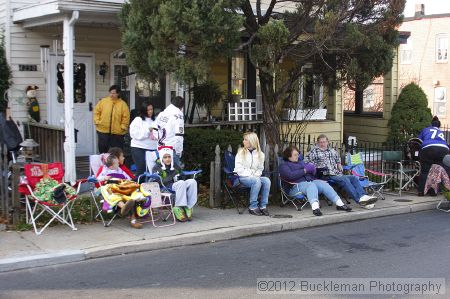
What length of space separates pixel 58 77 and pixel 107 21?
2.23m

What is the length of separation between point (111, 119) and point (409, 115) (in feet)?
31.1

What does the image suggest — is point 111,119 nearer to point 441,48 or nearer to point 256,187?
point 256,187

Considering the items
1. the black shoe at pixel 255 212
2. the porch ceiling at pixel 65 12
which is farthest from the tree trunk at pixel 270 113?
the porch ceiling at pixel 65 12

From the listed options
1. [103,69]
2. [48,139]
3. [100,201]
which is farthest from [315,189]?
[103,69]

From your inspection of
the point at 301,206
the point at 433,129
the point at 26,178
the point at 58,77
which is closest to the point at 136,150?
the point at 26,178

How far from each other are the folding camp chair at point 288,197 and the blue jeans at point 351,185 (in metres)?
0.70

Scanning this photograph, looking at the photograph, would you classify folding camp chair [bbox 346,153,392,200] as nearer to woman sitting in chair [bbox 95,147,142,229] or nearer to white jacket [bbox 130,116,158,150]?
white jacket [bbox 130,116,158,150]

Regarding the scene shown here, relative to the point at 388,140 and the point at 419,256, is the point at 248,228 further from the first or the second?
the point at 388,140

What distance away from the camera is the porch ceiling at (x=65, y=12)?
10133 mm

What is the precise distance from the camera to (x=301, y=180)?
9992 millimetres

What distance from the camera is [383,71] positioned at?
1073 centimetres

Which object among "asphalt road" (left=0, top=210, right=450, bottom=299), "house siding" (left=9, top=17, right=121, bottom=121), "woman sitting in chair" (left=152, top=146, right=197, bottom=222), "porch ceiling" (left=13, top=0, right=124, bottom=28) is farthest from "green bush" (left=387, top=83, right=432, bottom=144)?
"woman sitting in chair" (left=152, top=146, right=197, bottom=222)

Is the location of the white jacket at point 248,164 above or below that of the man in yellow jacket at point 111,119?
below

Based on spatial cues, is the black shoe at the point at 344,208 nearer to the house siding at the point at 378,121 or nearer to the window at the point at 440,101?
the house siding at the point at 378,121
